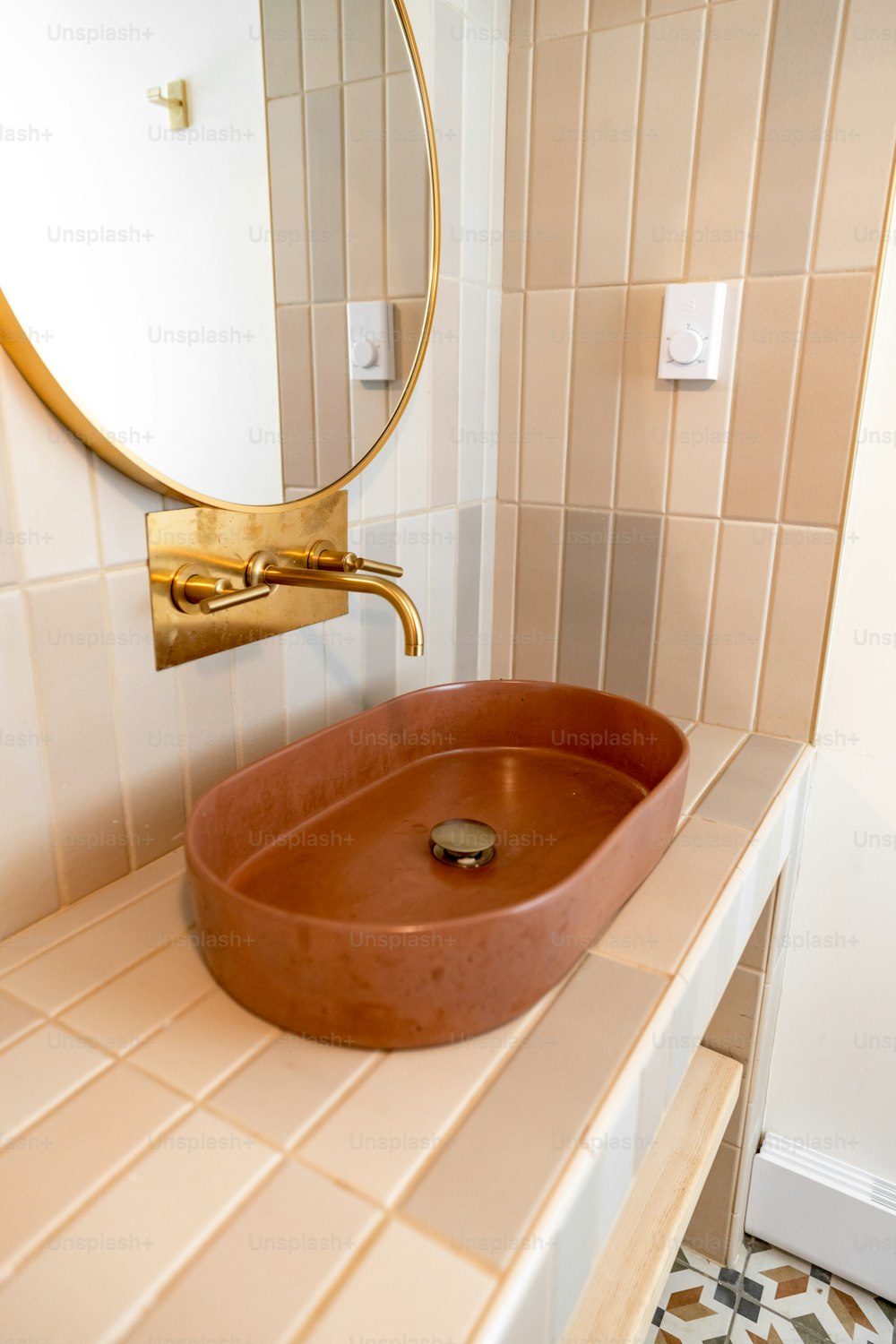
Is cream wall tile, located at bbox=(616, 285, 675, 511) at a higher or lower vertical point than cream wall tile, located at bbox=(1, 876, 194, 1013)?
higher

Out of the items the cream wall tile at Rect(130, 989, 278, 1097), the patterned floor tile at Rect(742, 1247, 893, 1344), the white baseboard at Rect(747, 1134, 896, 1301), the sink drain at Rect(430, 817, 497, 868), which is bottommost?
the patterned floor tile at Rect(742, 1247, 893, 1344)

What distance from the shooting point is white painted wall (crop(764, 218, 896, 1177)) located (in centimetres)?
108

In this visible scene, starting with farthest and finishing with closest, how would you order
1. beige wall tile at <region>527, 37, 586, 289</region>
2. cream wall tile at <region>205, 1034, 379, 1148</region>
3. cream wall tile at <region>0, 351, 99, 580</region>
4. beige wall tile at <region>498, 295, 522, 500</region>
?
beige wall tile at <region>498, 295, 522, 500</region> → beige wall tile at <region>527, 37, 586, 289</region> → cream wall tile at <region>0, 351, 99, 580</region> → cream wall tile at <region>205, 1034, 379, 1148</region>

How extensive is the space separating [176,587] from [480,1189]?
0.56 metres

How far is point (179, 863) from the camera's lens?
0.87 meters

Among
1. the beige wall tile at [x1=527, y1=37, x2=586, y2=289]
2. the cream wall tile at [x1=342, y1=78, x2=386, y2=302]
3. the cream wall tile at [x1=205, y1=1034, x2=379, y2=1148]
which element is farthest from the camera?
the beige wall tile at [x1=527, y1=37, x2=586, y2=289]

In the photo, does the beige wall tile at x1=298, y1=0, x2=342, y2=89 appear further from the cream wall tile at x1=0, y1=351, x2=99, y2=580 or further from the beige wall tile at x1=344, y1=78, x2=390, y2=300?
the cream wall tile at x1=0, y1=351, x2=99, y2=580

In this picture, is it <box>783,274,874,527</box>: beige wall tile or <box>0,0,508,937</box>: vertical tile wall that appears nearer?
<box>0,0,508,937</box>: vertical tile wall

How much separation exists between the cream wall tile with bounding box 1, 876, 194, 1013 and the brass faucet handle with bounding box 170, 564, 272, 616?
0.89ft

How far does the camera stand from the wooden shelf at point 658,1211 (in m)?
0.89

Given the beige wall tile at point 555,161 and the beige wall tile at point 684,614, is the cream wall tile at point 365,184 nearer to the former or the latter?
the beige wall tile at point 555,161

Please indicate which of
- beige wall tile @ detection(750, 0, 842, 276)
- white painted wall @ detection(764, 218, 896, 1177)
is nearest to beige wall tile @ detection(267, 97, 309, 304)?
beige wall tile @ detection(750, 0, 842, 276)

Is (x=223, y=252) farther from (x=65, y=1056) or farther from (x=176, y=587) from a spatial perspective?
(x=65, y=1056)

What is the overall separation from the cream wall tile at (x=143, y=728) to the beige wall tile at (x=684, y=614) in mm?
691
